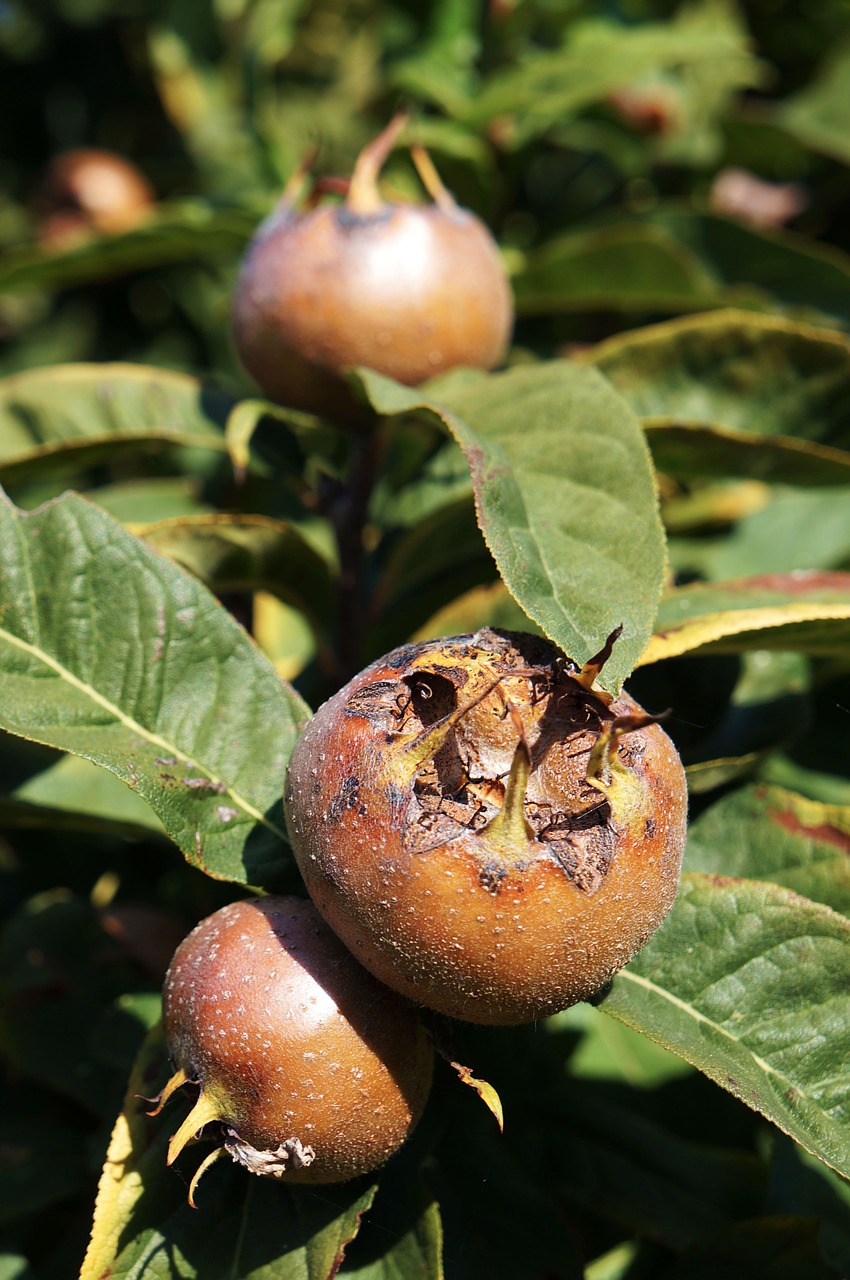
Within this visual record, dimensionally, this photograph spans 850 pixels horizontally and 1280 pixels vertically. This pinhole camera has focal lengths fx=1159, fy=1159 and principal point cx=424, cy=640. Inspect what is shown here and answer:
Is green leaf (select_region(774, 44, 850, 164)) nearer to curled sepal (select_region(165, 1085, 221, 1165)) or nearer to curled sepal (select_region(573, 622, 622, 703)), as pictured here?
curled sepal (select_region(573, 622, 622, 703))

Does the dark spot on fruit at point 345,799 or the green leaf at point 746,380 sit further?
the green leaf at point 746,380

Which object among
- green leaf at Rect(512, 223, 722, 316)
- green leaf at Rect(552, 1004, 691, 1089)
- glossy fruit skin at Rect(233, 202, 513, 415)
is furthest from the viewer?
green leaf at Rect(512, 223, 722, 316)

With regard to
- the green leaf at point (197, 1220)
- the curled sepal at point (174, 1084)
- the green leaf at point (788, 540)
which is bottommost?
the green leaf at point (788, 540)

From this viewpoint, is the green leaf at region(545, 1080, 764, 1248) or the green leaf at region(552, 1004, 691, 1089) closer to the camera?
the green leaf at region(545, 1080, 764, 1248)

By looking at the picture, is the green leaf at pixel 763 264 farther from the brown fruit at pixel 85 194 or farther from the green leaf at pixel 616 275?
the brown fruit at pixel 85 194

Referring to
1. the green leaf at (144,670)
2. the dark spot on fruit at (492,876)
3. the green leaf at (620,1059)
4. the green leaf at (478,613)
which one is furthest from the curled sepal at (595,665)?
the green leaf at (620,1059)

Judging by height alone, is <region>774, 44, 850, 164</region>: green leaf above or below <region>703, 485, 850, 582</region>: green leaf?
above

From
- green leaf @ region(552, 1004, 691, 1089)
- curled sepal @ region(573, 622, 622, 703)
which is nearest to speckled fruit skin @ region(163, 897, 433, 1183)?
curled sepal @ region(573, 622, 622, 703)

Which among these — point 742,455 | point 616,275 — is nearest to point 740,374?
point 742,455

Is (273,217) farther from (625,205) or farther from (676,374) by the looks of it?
(625,205)
